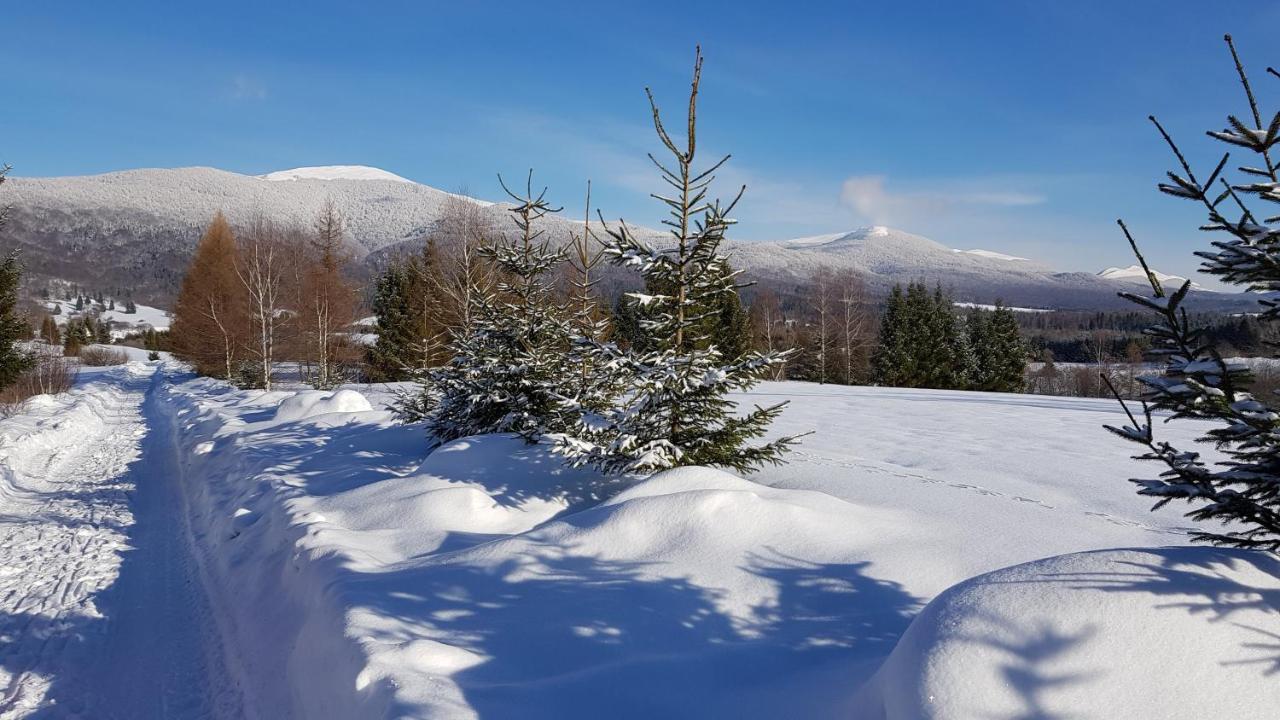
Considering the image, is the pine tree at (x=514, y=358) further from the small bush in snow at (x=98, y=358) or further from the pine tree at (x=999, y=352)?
the small bush in snow at (x=98, y=358)

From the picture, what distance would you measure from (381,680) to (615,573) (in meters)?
1.79

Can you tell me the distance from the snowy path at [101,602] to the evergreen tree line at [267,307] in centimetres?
1679

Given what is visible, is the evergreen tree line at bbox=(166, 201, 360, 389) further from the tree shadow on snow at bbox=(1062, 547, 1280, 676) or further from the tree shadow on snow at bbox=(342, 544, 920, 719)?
the tree shadow on snow at bbox=(1062, 547, 1280, 676)

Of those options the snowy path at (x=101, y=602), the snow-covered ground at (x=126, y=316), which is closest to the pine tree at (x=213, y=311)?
the snowy path at (x=101, y=602)

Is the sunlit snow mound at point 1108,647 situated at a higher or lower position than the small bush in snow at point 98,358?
higher

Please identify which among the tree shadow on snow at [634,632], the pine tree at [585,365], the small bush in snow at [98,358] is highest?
the pine tree at [585,365]

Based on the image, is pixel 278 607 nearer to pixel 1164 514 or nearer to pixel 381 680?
pixel 381 680

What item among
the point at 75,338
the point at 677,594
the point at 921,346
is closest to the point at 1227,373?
the point at 677,594

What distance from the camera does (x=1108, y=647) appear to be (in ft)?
8.21

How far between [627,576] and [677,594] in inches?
17.5

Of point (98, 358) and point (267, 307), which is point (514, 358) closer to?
point (267, 307)

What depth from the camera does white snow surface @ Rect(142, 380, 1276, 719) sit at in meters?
3.35

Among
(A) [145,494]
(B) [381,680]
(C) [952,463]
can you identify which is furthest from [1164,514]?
(A) [145,494]

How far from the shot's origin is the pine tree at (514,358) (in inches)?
357
